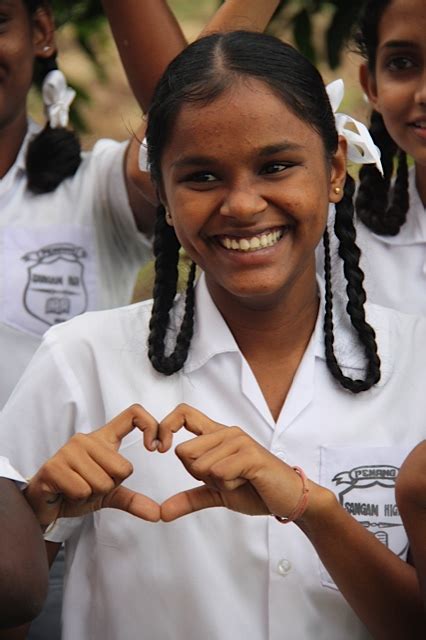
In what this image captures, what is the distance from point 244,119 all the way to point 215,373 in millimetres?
447

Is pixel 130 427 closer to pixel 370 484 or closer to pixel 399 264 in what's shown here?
pixel 370 484

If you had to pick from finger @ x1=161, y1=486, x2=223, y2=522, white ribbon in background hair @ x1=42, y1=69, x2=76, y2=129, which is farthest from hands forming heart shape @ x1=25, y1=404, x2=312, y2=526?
white ribbon in background hair @ x1=42, y1=69, x2=76, y2=129

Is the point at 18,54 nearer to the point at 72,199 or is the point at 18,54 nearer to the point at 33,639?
the point at 72,199

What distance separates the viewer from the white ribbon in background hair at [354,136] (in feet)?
8.29

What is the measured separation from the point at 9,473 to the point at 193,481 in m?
0.34

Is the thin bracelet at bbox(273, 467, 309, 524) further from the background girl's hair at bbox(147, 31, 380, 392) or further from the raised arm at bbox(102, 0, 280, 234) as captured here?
the raised arm at bbox(102, 0, 280, 234)

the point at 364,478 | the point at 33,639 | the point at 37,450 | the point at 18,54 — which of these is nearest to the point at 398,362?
the point at 364,478

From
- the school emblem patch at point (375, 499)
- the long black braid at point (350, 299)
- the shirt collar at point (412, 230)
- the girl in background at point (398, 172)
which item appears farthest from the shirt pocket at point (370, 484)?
the shirt collar at point (412, 230)

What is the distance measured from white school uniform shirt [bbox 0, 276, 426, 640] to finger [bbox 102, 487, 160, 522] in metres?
0.17

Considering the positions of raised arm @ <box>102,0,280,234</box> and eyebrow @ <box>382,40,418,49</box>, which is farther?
raised arm @ <box>102,0,280,234</box>

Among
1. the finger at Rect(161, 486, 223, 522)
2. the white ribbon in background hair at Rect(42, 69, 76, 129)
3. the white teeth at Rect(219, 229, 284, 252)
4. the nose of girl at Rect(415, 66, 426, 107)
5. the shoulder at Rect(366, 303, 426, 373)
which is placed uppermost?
the white ribbon in background hair at Rect(42, 69, 76, 129)

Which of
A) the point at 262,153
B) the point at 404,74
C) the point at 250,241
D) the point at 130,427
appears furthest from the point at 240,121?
the point at 404,74

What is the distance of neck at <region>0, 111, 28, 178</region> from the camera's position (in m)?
3.20

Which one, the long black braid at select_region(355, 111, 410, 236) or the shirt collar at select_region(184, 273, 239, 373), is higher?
the long black braid at select_region(355, 111, 410, 236)
